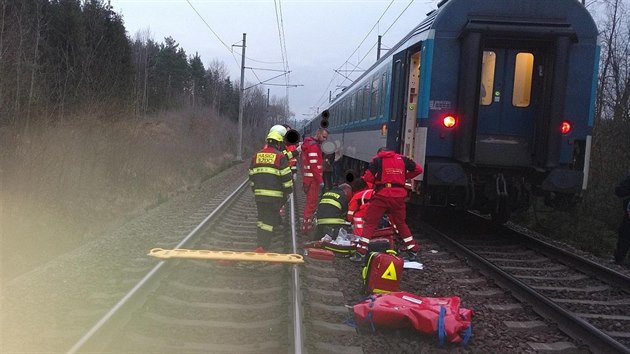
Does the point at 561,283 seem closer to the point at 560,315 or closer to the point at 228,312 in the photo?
the point at 560,315

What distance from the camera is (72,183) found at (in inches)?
571

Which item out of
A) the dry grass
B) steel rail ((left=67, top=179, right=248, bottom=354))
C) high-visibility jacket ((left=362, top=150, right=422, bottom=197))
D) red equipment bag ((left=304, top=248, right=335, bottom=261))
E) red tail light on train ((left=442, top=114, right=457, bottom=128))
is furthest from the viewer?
the dry grass

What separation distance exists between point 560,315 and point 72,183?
12.8 metres

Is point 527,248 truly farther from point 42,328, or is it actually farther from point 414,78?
point 42,328

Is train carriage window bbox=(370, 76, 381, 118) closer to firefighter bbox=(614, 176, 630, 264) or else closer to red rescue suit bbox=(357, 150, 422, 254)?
red rescue suit bbox=(357, 150, 422, 254)

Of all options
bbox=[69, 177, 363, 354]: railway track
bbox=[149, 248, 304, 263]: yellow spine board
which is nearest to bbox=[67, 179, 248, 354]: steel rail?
bbox=[69, 177, 363, 354]: railway track

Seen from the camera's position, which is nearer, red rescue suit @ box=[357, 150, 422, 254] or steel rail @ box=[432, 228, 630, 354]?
steel rail @ box=[432, 228, 630, 354]

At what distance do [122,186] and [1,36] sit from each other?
543 centimetres

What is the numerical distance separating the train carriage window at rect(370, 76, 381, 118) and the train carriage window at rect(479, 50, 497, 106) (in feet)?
13.1

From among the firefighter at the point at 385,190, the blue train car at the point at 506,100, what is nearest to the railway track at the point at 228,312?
the firefighter at the point at 385,190

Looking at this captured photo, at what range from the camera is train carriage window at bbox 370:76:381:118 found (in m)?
12.8

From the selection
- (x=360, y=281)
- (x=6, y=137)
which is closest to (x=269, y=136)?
(x=360, y=281)

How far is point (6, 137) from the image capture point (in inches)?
450

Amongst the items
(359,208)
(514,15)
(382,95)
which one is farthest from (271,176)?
(382,95)
